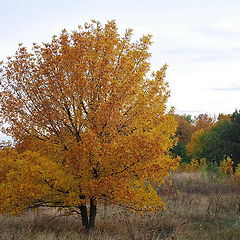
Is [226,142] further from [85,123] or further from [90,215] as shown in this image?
[85,123]

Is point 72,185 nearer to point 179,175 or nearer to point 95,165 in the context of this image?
point 95,165

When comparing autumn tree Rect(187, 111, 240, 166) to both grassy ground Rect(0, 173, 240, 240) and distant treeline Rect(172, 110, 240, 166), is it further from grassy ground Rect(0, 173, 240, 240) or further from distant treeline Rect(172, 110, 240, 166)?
grassy ground Rect(0, 173, 240, 240)

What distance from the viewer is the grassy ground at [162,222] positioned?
998cm

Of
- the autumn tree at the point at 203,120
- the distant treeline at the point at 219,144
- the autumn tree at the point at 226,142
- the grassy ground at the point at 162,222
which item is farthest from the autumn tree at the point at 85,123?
the autumn tree at the point at 203,120

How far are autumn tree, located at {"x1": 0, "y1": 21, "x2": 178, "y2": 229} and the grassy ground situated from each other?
895 mm

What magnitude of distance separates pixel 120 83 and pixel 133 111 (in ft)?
2.62

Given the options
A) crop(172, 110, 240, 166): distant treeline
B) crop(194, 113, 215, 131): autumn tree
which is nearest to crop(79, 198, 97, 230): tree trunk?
crop(172, 110, 240, 166): distant treeline

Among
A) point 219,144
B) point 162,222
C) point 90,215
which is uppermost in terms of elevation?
point 219,144

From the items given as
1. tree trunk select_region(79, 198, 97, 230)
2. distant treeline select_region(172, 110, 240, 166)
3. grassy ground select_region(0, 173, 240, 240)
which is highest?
distant treeline select_region(172, 110, 240, 166)

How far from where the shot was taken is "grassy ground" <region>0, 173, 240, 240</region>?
32.8ft

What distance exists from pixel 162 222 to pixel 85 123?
15.7 ft

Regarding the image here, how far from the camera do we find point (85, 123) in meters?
9.73

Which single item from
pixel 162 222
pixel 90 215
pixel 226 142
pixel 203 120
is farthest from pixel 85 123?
pixel 203 120

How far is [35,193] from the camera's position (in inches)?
358
